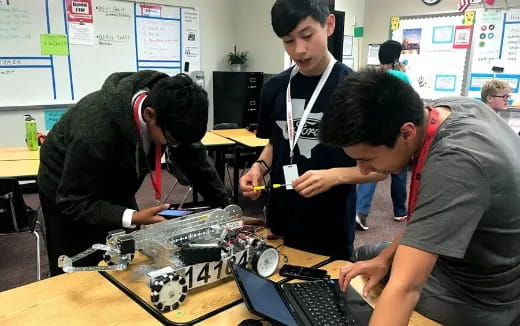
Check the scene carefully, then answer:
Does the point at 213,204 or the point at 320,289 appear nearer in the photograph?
the point at 320,289

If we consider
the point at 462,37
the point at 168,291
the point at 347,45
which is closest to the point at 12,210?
the point at 168,291

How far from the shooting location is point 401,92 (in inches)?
36.8

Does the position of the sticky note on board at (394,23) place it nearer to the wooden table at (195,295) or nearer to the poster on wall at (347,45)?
the poster on wall at (347,45)

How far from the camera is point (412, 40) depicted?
570 cm

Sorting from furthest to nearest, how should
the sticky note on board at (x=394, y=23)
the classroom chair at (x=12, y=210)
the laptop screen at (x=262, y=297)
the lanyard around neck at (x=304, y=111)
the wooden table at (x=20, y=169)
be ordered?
the sticky note on board at (x=394, y=23) → the wooden table at (x=20, y=169) → the classroom chair at (x=12, y=210) → the lanyard around neck at (x=304, y=111) → the laptop screen at (x=262, y=297)

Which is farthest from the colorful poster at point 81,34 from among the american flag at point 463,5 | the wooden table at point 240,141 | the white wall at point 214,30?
the american flag at point 463,5

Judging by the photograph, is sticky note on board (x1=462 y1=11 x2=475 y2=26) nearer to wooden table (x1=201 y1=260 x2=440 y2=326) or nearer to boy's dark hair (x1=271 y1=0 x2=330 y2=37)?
boy's dark hair (x1=271 y1=0 x2=330 y2=37)

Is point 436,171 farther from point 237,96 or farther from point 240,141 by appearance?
point 237,96

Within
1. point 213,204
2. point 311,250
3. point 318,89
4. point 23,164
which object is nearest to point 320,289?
point 311,250

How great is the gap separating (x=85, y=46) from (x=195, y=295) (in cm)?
420

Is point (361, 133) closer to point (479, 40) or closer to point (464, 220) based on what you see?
point (464, 220)

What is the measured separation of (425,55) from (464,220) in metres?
5.41

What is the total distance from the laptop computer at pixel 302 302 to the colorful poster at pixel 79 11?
421cm

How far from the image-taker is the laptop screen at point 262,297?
1059 millimetres
